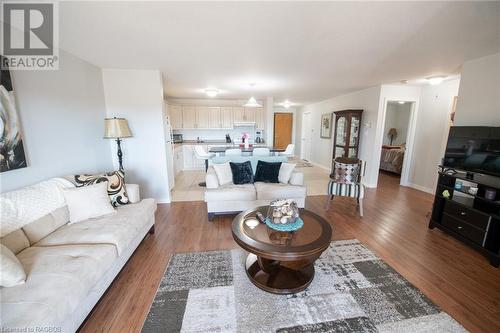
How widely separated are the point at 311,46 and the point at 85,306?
319 centimetres

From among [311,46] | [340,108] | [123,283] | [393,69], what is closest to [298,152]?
[340,108]

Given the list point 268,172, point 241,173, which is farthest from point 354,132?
point 241,173

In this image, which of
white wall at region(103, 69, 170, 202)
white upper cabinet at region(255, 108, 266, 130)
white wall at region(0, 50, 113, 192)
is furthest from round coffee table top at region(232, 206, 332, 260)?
white upper cabinet at region(255, 108, 266, 130)

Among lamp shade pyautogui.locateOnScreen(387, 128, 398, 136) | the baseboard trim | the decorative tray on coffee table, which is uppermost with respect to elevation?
lamp shade pyautogui.locateOnScreen(387, 128, 398, 136)

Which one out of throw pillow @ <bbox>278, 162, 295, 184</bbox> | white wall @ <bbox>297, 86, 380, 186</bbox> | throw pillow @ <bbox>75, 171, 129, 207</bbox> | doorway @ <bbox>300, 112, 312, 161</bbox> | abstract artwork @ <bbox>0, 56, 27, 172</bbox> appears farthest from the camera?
doorway @ <bbox>300, 112, 312, 161</bbox>

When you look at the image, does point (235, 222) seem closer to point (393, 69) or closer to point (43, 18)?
point (43, 18)

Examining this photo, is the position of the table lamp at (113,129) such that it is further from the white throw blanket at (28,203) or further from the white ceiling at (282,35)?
the white throw blanket at (28,203)

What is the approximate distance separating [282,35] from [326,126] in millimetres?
5180

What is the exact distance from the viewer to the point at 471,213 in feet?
7.75

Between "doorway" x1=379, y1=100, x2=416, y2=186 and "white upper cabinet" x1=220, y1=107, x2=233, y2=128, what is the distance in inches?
186

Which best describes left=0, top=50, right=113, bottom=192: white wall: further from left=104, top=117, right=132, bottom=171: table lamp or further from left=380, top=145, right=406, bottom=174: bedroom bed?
left=380, top=145, right=406, bottom=174: bedroom bed

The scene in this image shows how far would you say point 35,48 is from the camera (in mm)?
2174

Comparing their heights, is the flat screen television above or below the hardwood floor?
above

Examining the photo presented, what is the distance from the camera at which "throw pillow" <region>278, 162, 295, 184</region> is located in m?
3.53
